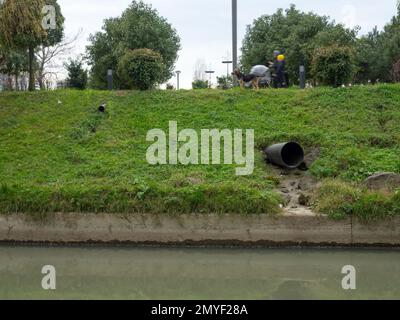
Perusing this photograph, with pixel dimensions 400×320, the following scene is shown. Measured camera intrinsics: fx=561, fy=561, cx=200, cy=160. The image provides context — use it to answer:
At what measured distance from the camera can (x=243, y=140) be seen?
42.5ft

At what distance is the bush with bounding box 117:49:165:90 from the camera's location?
15.9 meters

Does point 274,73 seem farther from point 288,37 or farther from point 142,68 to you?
point 288,37

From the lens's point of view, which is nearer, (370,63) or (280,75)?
(280,75)

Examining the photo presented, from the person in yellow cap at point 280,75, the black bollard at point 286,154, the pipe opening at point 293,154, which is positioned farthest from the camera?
the person in yellow cap at point 280,75

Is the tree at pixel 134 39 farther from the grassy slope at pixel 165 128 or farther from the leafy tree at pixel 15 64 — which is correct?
the grassy slope at pixel 165 128

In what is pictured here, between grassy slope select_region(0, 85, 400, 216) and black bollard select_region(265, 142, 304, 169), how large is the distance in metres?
0.30

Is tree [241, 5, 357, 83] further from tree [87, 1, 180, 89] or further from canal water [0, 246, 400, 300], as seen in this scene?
canal water [0, 246, 400, 300]

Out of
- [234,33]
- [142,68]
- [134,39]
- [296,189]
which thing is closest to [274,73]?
[234,33]

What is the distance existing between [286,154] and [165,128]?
3297 mm

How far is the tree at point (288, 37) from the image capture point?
2712 centimetres

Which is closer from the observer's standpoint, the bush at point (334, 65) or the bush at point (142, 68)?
the bush at point (334, 65)

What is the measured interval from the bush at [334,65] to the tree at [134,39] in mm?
9350

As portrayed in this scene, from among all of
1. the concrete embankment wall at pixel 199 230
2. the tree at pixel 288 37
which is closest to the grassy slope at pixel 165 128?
the concrete embankment wall at pixel 199 230

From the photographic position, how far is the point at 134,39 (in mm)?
26172
